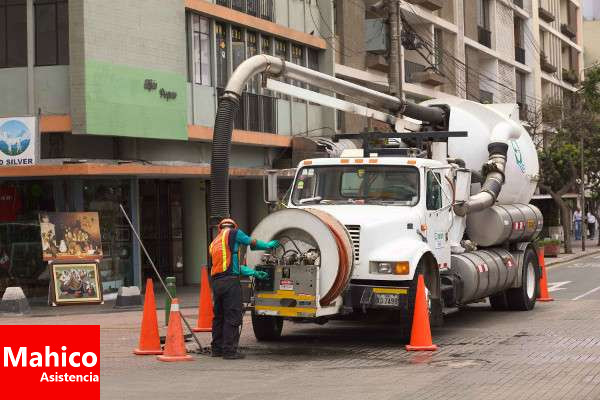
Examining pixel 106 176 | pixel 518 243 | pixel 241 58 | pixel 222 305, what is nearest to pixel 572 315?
pixel 518 243

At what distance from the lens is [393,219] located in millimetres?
15141

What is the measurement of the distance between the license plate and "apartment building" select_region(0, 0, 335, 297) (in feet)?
36.1

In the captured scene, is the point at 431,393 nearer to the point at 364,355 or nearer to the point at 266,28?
the point at 364,355

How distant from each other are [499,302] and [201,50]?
464 inches

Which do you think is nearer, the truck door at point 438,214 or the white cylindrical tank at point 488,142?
the truck door at point 438,214

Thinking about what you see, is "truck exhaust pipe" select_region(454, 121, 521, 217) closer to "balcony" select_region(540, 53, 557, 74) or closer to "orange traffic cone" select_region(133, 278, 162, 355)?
"orange traffic cone" select_region(133, 278, 162, 355)

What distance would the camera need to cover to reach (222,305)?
1408cm

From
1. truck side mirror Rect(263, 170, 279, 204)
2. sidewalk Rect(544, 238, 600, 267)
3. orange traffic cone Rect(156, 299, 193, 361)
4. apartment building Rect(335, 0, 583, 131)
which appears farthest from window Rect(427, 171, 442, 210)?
sidewalk Rect(544, 238, 600, 267)

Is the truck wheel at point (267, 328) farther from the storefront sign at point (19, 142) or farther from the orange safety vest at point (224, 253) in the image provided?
the storefront sign at point (19, 142)

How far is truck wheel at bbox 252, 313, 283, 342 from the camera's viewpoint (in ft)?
51.8

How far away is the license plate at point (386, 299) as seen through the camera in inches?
573

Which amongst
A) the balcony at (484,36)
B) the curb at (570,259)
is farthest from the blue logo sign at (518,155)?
the balcony at (484,36)

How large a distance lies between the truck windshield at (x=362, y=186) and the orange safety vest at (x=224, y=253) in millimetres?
2450

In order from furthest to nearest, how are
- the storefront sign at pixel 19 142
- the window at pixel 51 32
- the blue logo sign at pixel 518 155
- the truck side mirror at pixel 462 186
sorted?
the window at pixel 51 32
the storefront sign at pixel 19 142
the blue logo sign at pixel 518 155
the truck side mirror at pixel 462 186
